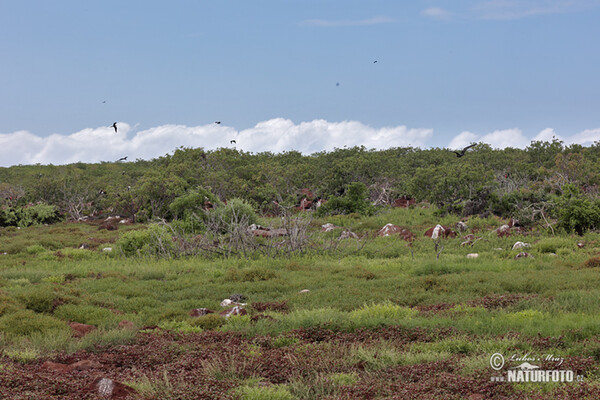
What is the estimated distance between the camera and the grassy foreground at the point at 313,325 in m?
6.58

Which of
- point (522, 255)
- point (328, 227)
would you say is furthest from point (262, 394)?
point (328, 227)

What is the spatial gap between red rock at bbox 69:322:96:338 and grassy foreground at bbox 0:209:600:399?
0.19 meters

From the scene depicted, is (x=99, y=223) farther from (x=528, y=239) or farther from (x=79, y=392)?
(x=79, y=392)

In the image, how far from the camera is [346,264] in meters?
17.3

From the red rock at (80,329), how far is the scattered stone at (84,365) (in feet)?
7.13

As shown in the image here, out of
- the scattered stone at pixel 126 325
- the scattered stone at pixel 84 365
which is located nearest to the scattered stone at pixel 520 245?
the scattered stone at pixel 126 325

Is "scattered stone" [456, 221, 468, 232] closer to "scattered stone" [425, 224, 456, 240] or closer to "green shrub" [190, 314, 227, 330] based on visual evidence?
"scattered stone" [425, 224, 456, 240]

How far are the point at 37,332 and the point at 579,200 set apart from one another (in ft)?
62.9

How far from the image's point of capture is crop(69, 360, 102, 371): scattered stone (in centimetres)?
772

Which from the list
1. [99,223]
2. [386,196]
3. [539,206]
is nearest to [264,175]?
[386,196]

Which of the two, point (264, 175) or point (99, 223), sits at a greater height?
point (264, 175)

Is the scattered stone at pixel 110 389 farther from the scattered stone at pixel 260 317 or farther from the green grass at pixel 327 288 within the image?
the scattered stone at pixel 260 317

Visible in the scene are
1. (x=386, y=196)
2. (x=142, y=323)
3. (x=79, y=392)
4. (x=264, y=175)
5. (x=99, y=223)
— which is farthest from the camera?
(x=264, y=175)

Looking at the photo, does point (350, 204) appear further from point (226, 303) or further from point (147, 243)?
point (226, 303)
